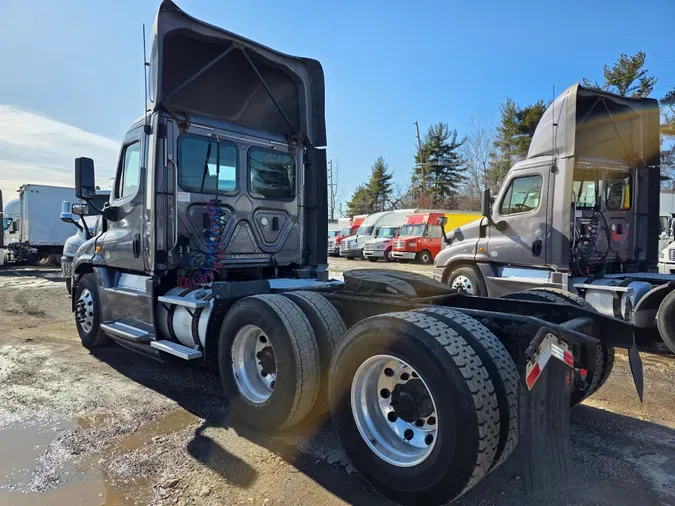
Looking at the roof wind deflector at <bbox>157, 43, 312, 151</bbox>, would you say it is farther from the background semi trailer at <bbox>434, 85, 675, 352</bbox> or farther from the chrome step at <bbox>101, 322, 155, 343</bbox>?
the background semi trailer at <bbox>434, 85, 675, 352</bbox>

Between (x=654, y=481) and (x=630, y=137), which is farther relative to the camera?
(x=630, y=137)

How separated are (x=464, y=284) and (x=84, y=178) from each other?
20.6 feet

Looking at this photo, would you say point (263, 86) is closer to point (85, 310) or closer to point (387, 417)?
point (85, 310)

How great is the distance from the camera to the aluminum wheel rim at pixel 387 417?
2.81 m

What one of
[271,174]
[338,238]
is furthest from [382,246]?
[271,174]

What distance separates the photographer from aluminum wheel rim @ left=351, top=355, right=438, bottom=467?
281cm

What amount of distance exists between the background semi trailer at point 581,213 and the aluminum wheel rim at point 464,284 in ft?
0.07

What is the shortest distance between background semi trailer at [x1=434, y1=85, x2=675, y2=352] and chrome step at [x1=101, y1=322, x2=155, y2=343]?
5577 mm

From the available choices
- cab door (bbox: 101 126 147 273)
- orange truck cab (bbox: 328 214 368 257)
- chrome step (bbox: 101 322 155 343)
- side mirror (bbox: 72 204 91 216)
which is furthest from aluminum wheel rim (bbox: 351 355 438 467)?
orange truck cab (bbox: 328 214 368 257)

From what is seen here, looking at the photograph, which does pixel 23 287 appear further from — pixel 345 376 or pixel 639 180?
pixel 639 180

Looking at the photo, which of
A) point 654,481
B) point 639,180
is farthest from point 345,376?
point 639,180

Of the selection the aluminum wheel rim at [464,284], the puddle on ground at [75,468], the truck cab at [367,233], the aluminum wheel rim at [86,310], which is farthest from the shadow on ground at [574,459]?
the truck cab at [367,233]

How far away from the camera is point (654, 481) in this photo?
122 inches

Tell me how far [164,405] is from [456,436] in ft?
10.1
